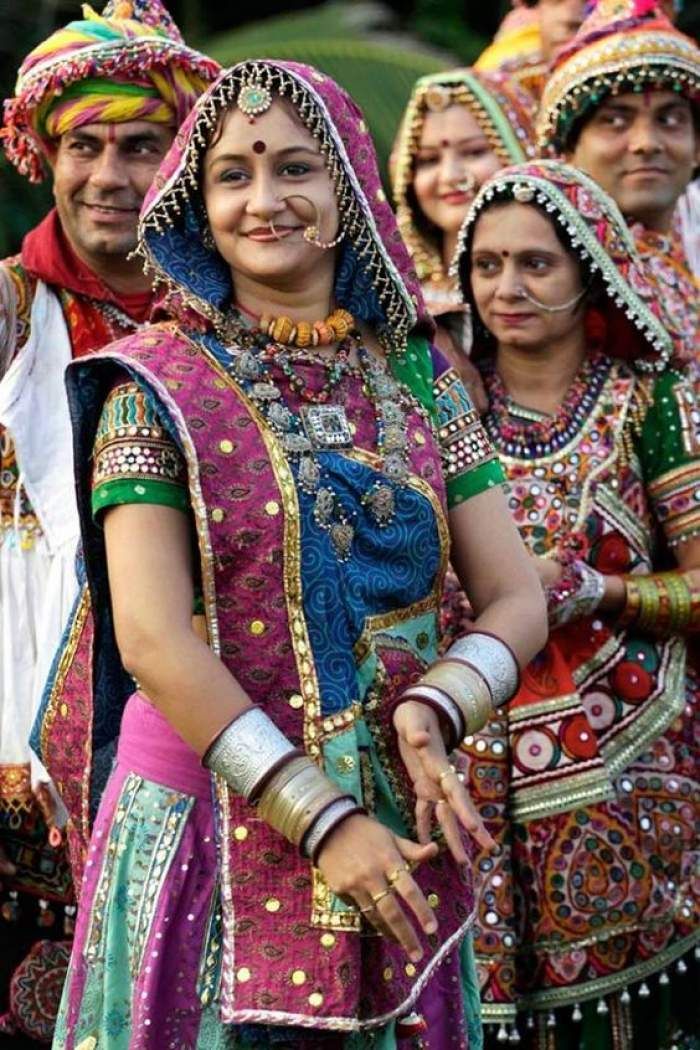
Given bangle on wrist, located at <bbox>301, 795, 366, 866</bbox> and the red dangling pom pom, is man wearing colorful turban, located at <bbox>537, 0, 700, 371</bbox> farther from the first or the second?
bangle on wrist, located at <bbox>301, 795, 366, 866</bbox>

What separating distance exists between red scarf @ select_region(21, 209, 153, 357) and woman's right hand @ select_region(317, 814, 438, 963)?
1.79 m

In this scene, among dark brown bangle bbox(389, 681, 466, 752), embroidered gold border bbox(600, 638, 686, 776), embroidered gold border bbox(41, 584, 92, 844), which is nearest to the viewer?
dark brown bangle bbox(389, 681, 466, 752)

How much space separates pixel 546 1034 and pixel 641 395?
52.5 inches

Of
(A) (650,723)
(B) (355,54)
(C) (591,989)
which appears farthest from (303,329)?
(B) (355,54)

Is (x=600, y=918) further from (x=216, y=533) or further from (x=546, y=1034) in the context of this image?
(x=216, y=533)

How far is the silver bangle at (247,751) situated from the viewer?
3119 mm

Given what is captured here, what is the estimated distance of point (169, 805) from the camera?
3393 mm

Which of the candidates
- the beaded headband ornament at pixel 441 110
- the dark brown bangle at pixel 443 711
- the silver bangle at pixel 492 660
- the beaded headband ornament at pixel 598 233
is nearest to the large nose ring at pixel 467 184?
the beaded headband ornament at pixel 441 110

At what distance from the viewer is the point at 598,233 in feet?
15.9

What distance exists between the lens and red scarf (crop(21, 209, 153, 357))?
464cm

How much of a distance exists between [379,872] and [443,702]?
31cm

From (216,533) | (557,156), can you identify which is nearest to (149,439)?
(216,533)

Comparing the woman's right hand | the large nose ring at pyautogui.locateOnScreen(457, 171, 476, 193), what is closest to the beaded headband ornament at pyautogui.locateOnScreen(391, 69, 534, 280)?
the large nose ring at pyautogui.locateOnScreen(457, 171, 476, 193)

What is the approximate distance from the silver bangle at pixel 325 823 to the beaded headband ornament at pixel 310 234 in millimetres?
787
